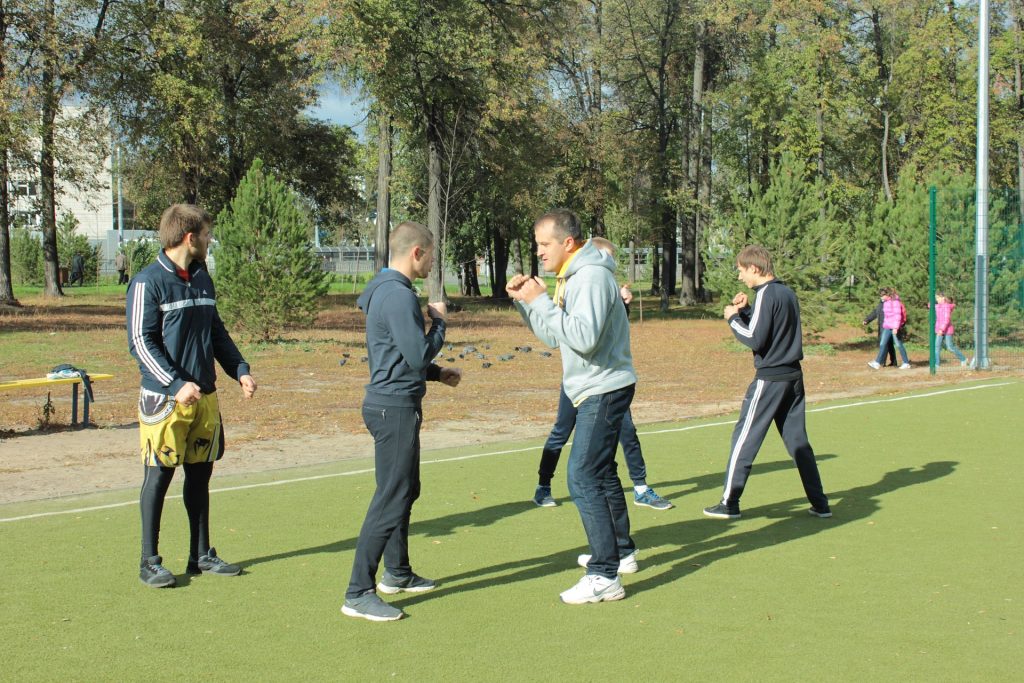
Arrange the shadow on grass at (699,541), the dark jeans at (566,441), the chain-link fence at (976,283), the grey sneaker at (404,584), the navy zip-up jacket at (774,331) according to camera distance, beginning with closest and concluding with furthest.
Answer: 1. the grey sneaker at (404,584)
2. the shadow on grass at (699,541)
3. the navy zip-up jacket at (774,331)
4. the dark jeans at (566,441)
5. the chain-link fence at (976,283)

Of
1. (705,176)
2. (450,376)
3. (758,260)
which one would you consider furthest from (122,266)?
(450,376)

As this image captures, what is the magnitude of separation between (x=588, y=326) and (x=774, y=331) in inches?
103

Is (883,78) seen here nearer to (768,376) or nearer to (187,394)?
(768,376)

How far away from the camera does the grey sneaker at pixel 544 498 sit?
26.8ft

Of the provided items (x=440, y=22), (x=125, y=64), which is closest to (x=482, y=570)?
(x=440, y=22)

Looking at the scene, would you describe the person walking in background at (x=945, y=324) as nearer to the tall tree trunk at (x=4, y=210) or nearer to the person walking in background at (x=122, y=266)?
the tall tree trunk at (x=4, y=210)

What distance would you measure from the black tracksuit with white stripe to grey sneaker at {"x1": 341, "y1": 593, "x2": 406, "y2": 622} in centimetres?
318

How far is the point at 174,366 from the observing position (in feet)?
18.8

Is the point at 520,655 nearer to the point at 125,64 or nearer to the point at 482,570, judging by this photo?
the point at 482,570

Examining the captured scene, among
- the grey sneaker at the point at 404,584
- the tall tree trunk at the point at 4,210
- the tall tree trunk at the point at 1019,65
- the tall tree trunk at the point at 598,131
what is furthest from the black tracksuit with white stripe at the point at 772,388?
the tall tree trunk at the point at 598,131

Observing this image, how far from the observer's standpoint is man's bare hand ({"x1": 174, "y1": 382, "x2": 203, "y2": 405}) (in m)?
5.57

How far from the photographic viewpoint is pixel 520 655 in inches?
190

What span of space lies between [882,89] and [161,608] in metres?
45.6

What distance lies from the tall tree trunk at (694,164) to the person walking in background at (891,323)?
25848 millimetres
